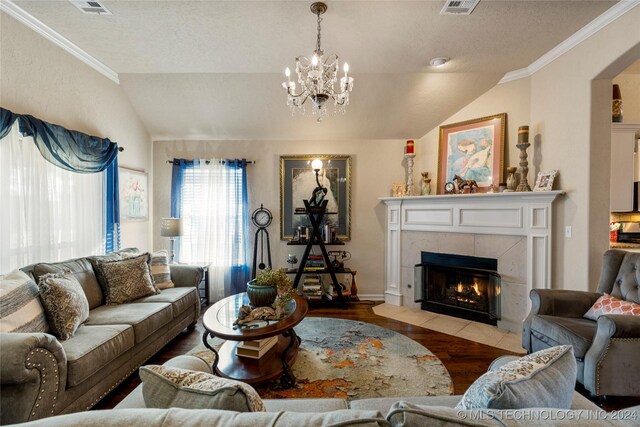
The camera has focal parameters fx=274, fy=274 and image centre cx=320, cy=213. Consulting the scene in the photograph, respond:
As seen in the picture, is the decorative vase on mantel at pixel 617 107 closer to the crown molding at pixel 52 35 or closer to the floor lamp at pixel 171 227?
the floor lamp at pixel 171 227

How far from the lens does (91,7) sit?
2154mm

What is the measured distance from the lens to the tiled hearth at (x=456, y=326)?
286 cm

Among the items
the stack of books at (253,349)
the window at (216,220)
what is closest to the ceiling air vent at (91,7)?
the window at (216,220)

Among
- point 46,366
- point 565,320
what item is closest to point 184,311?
point 46,366

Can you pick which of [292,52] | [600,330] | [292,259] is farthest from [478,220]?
[292,52]

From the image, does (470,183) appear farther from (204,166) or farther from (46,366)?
(46,366)

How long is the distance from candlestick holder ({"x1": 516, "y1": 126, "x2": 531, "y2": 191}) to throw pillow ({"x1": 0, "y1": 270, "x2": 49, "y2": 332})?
439 cm

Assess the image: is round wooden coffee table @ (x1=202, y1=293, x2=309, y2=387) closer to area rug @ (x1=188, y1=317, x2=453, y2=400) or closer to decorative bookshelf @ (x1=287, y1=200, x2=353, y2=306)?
area rug @ (x1=188, y1=317, x2=453, y2=400)

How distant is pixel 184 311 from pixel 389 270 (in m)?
2.78

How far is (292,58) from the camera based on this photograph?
2.90 m

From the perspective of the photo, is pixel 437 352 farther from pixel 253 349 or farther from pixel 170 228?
pixel 170 228

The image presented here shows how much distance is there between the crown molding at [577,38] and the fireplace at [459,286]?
7.24ft

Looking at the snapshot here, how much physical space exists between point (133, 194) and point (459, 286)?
4628mm

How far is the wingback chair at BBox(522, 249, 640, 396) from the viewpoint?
185 cm
